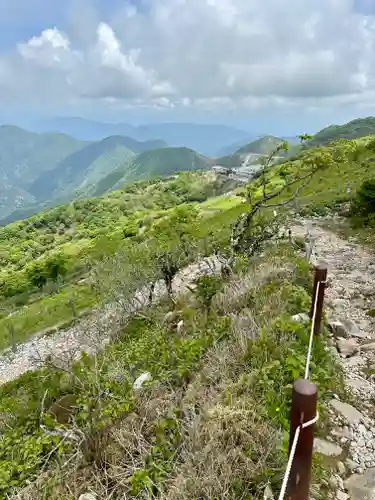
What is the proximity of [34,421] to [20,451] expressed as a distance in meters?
0.96

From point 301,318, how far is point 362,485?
8.87 ft

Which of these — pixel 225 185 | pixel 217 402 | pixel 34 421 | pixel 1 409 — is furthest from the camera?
pixel 225 185

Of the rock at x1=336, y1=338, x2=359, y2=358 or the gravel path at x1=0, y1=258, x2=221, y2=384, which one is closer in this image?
the rock at x1=336, y1=338, x2=359, y2=358

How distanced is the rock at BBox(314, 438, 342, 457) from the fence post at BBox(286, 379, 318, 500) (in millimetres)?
1558

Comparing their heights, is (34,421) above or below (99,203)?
above

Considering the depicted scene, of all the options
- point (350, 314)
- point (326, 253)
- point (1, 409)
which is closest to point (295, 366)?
point (350, 314)

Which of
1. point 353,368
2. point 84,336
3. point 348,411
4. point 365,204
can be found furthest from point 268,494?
point 84,336

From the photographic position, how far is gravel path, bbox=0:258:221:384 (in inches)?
542

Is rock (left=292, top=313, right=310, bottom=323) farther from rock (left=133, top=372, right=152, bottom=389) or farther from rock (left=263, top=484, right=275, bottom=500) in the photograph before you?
rock (left=263, top=484, right=275, bottom=500)

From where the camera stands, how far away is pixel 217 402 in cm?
451

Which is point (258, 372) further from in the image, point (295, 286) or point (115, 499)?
point (295, 286)

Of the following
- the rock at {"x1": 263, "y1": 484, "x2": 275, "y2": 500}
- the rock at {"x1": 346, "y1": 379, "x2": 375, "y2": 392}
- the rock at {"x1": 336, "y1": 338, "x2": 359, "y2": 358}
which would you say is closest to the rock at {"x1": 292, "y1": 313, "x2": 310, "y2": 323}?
the rock at {"x1": 336, "y1": 338, "x2": 359, "y2": 358}

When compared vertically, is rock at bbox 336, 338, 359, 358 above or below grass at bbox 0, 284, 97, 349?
above

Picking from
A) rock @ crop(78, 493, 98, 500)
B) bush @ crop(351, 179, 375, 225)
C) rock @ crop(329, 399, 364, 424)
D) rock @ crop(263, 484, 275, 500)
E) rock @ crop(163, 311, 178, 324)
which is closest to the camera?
rock @ crop(263, 484, 275, 500)
